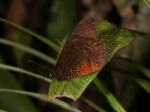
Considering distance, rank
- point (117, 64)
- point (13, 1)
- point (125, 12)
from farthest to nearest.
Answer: point (13, 1), point (125, 12), point (117, 64)

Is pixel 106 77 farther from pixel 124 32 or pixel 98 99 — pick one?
pixel 124 32

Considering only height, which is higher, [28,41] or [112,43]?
[112,43]

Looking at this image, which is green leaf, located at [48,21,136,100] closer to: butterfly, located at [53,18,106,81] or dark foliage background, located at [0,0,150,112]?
butterfly, located at [53,18,106,81]

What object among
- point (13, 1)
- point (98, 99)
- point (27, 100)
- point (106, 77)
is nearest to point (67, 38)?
point (27, 100)

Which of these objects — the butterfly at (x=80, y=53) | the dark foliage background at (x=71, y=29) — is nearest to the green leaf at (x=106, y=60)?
the butterfly at (x=80, y=53)

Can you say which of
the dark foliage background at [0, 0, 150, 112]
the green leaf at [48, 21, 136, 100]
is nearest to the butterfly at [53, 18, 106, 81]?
the green leaf at [48, 21, 136, 100]

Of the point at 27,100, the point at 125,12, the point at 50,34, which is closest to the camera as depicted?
the point at 27,100

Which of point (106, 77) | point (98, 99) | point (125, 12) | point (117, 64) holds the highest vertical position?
point (125, 12)

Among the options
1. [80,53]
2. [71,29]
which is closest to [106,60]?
[80,53]
